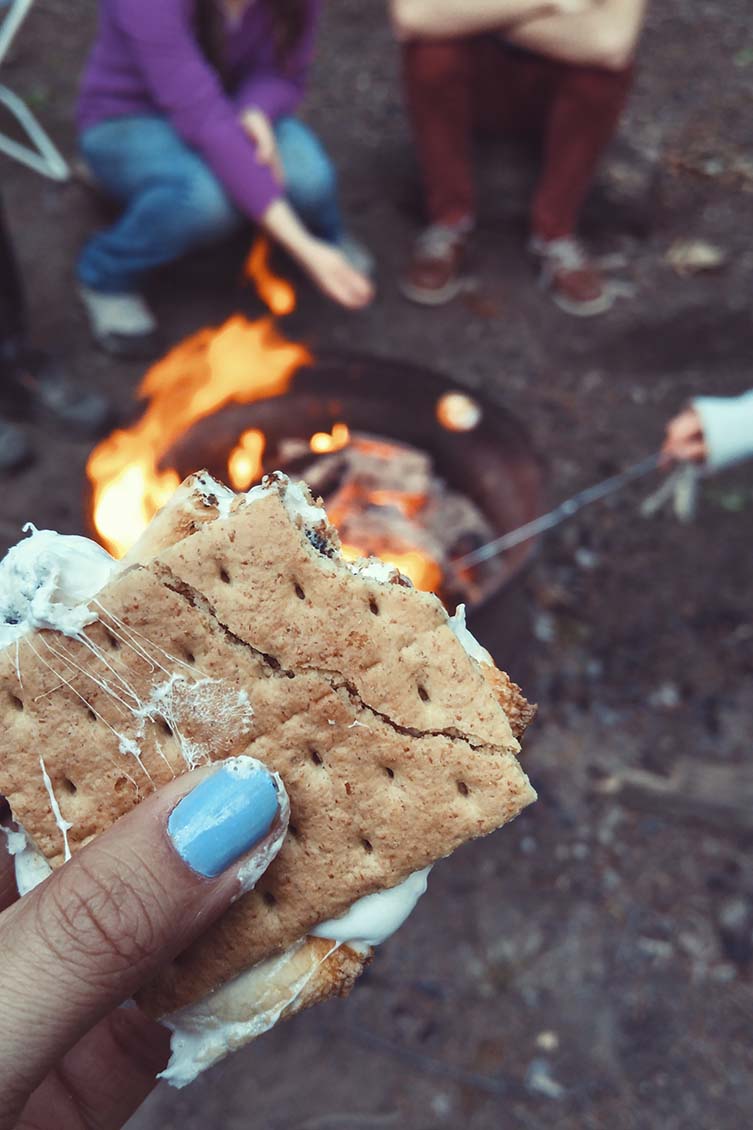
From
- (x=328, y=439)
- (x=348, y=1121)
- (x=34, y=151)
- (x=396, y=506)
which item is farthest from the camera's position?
(x=34, y=151)

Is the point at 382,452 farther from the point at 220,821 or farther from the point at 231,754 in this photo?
the point at 220,821

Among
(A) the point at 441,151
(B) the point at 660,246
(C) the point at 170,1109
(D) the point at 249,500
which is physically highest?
(D) the point at 249,500

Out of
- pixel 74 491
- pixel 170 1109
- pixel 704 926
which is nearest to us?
pixel 170 1109

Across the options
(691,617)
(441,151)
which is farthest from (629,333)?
(691,617)

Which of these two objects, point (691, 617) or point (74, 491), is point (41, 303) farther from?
point (691, 617)

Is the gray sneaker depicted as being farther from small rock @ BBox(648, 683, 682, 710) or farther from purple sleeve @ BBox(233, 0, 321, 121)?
small rock @ BBox(648, 683, 682, 710)

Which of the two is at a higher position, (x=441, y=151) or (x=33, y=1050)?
(x=33, y=1050)

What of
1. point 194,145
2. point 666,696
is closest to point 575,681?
point 666,696
